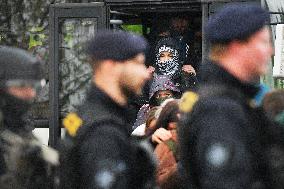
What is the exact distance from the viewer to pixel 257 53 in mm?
2781

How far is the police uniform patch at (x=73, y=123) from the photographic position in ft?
9.53

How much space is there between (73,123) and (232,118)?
0.66 metres

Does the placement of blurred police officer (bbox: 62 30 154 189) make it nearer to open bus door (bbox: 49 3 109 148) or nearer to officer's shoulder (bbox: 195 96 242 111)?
officer's shoulder (bbox: 195 96 242 111)

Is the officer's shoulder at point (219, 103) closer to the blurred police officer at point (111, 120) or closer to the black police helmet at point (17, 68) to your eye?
the blurred police officer at point (111, 120)

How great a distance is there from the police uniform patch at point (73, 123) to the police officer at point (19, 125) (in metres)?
0.25

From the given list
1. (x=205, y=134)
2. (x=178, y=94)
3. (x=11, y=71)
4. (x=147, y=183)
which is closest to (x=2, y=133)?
(x=11, y=71)

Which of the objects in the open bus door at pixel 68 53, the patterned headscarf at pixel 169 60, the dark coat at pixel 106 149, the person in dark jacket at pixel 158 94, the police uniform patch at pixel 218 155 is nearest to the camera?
the police uniform patch at pixel 218 155

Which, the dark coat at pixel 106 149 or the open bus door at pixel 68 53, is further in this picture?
the open bus door at pixel 68 53

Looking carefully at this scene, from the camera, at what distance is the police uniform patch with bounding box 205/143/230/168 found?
260 cm

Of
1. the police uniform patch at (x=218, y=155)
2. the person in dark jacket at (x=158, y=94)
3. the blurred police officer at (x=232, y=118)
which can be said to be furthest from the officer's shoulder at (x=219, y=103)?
the person in dark jacket at (x=158, y=94)

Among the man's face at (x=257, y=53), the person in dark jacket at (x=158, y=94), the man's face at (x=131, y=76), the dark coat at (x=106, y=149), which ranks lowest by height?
the person in dark jacket at (x=158, y=94)

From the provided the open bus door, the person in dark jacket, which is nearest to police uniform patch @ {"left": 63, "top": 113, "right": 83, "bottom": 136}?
the person in dark jacket

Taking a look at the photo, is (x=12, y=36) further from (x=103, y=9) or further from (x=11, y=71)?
(x=11, y=71)

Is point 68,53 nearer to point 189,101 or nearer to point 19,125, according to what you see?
point 19,125
